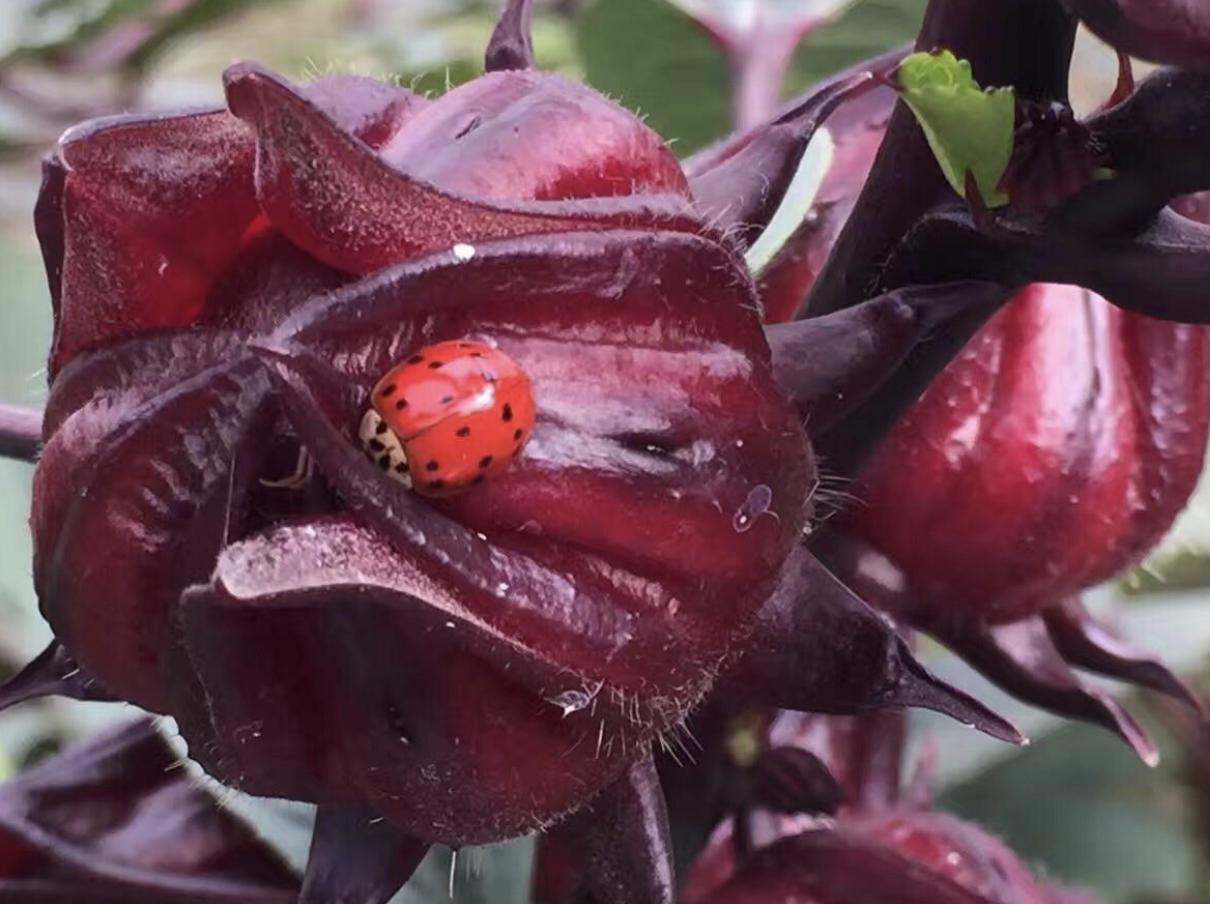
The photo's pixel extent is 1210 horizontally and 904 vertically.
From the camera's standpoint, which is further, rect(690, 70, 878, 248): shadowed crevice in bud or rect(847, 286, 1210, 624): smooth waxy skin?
rect(847, 286, 1210, 624): smooth waxy skin

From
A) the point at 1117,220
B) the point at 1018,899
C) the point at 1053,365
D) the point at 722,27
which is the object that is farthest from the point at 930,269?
the point at 722,27

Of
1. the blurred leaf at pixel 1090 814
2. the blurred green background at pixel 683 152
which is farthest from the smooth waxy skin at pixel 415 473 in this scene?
the blurred leaf at pixel 1090 814

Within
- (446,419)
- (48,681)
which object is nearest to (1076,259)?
(446,419)

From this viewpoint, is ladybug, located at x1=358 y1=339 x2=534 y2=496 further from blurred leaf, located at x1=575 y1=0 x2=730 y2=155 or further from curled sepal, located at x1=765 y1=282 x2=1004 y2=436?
blurred leaf, located at x1=575 y1=0 x2=730 y2=155

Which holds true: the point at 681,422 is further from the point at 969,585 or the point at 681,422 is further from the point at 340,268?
the point at 969,585

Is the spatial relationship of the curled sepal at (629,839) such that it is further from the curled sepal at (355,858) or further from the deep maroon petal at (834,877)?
the deep maroon petal at (834,877)

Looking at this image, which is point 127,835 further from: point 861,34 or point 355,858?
point 861,34

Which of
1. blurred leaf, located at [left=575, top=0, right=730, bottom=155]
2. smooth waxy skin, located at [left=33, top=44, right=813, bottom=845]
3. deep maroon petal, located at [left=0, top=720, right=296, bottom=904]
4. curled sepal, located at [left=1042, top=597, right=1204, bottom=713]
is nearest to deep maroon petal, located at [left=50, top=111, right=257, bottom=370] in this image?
smooth waxy skin, located at [left=33, top=44, right=813, bottom=845]
